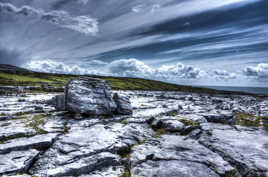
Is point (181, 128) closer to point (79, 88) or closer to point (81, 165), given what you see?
point (81, 165)

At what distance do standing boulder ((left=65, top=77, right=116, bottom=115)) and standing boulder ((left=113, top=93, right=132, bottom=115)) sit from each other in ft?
3.13

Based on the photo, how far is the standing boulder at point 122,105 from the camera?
Result: 19.1m

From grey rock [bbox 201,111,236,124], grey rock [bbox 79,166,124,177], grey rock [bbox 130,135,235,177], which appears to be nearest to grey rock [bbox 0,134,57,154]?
grey rock [bbox 79,166,124,177]

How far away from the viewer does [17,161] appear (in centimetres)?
727

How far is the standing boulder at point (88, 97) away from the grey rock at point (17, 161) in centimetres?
751

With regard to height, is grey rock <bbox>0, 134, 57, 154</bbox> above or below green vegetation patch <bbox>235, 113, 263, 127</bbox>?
above

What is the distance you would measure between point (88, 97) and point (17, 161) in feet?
32.0

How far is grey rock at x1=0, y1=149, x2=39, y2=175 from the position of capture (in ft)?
21.9

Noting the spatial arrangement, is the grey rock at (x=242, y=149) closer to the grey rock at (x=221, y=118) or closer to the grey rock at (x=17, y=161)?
the grey rock at (x=221, y=118)

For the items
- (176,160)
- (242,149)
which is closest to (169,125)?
(176,160)

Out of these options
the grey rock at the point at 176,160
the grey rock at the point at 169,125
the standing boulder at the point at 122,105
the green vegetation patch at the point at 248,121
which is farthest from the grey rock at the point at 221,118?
the standing boulder at the point at 122,105

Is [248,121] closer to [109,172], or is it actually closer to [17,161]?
[109,172]

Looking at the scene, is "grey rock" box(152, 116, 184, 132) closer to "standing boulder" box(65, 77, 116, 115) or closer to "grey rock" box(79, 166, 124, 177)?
"standing boulder" box(65, 77, 116, 115)

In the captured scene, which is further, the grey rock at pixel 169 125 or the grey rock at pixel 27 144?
the grey rock at pixel 169 125
